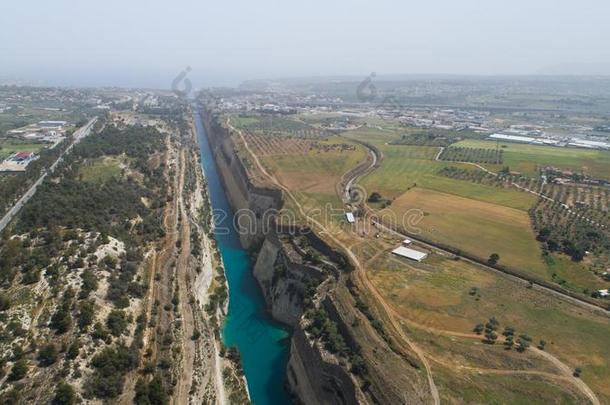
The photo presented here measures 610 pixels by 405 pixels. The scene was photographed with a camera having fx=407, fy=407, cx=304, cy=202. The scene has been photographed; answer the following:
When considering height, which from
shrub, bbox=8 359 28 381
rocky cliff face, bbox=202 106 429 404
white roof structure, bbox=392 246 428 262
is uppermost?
shrub, bbox=8 359 28 381

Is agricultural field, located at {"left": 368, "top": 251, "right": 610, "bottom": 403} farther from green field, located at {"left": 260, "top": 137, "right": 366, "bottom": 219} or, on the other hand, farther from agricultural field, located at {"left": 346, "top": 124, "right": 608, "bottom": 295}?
green field, located at {"left": 260, "top": 137, "right": 366, "bottom": 219}

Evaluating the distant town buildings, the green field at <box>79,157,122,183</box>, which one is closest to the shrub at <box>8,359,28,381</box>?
the green field at <box>79,157,122,183</box>

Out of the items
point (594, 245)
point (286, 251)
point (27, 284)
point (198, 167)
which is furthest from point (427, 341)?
point (198, 167)

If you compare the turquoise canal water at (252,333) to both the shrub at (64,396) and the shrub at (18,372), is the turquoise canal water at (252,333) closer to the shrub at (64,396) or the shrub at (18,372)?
the shrub at (64,396)

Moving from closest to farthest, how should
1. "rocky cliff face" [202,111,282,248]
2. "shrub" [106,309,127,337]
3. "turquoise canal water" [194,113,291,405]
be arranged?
"shrub" [106,309,127,337] < "turquoise canal water" [194,113,291,405] < "rocky cliff face" [202,111,282,248]

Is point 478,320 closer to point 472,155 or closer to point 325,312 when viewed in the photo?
point 325,312

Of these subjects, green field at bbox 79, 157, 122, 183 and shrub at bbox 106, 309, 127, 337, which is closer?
shrub at bbox 106, 309, 127, 337

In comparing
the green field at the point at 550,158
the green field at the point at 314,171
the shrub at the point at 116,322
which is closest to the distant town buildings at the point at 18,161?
the green field at the point at 314,171

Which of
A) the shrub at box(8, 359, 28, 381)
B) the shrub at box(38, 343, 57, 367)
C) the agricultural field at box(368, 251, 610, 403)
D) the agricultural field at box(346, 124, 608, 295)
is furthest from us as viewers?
the agricultural field at box(346, 124, 608, 295)
